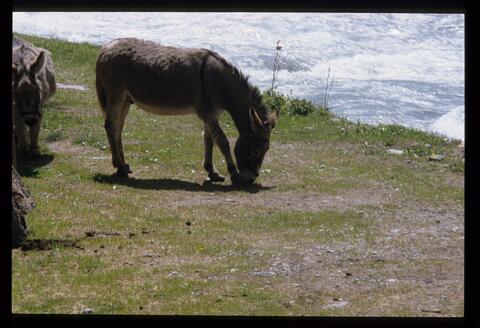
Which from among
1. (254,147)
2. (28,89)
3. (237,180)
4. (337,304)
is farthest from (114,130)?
(337,304)

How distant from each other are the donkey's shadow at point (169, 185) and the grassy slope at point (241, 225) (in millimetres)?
31

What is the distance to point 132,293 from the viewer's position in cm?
746

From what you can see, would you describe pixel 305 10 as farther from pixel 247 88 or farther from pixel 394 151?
pixel 394 151

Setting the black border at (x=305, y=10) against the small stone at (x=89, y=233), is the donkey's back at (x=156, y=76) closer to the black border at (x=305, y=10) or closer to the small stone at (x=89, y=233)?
the small stone at (x=89, y=233)

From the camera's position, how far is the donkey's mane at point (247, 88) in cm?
1323

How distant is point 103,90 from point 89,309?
7171 millimetres

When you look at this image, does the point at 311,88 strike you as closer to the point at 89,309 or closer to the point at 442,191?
the point at 442,191

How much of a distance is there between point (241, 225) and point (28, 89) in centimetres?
373

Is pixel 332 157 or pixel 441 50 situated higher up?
pixel 332 157

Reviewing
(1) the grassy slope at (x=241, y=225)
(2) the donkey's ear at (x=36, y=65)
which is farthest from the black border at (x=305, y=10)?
(2) the donkey's ear at (x=36, y=65)

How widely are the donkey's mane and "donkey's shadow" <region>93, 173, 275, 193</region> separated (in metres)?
1.23

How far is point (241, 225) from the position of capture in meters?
10.4

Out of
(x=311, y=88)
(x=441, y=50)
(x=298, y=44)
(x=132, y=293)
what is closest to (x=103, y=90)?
(x=132, y=293)

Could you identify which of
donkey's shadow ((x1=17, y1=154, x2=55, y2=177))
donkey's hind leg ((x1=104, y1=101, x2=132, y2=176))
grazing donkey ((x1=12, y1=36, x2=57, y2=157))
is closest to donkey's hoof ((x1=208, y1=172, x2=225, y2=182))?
donkey's hind leg ((x1=104, y1=101, x2=132, y2=176))
